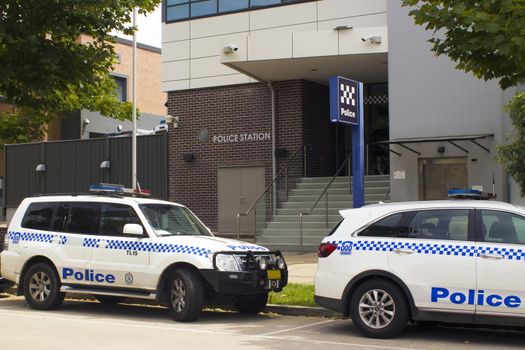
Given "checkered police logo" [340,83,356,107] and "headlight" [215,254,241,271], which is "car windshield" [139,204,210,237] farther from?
"checkered police logo" [340,83,356,107]

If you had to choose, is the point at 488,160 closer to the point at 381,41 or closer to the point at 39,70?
the point at 381,41

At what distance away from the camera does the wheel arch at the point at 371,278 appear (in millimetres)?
8508

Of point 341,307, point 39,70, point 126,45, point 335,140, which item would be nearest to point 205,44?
point 335,140

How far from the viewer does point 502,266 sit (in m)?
8.10

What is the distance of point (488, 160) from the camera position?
17484 millimetres

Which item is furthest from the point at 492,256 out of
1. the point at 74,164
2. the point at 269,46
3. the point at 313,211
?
the point at 74,164

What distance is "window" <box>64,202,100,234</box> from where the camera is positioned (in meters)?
11.1

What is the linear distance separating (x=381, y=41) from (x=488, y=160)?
408cm

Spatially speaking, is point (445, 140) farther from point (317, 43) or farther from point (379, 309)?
point (379, 309)

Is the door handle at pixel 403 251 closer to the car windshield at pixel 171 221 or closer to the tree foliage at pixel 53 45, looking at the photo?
the car windshield at pixel 171 221

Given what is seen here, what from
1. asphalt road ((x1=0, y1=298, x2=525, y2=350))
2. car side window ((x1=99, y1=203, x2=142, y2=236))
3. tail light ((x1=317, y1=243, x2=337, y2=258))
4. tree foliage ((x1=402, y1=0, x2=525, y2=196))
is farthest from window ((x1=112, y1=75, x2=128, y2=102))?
tail light ((x1=317, y1=243, x2=337, y2=258))

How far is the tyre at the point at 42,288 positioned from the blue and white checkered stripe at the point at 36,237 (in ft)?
1.27

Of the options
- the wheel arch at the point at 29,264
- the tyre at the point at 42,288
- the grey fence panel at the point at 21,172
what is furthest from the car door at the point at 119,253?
the grey fence panel at the point at 21,172

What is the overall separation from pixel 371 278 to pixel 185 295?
260 centimetres
